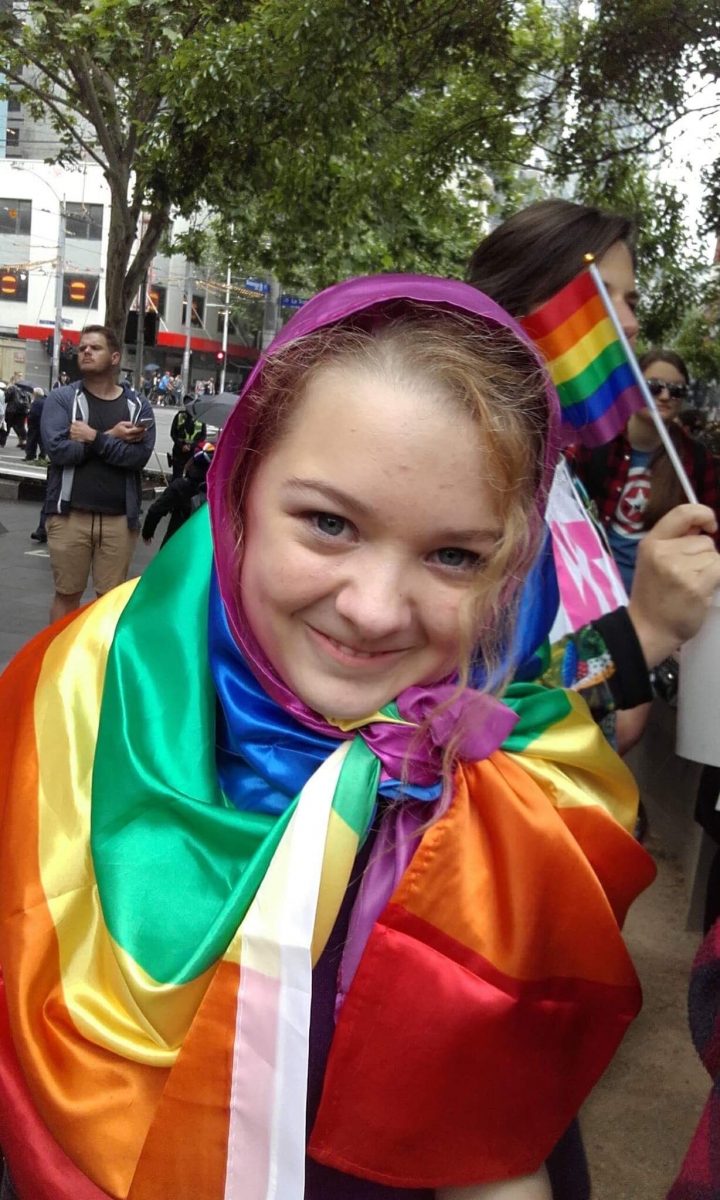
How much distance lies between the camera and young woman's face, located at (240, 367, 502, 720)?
41.3 inches

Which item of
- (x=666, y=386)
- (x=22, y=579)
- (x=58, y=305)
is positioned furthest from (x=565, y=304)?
(x=58, y=305)

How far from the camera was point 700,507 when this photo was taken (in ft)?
4.65

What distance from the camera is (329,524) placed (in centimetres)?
108

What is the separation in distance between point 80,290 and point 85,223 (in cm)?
273

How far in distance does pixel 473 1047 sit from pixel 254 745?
376 millimetres

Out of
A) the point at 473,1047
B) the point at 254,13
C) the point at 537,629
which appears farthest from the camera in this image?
the point at 254,13

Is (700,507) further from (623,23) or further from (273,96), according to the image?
(273,96)

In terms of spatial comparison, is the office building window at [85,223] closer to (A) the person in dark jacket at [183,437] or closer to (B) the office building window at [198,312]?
(B) the office building window at [198,312]

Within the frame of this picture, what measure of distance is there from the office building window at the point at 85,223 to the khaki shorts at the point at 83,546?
41192mm

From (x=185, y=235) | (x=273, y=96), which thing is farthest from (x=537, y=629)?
(x=185, y=235)

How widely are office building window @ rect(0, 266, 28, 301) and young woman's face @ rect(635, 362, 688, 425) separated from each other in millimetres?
45440

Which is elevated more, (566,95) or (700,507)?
(566,95)

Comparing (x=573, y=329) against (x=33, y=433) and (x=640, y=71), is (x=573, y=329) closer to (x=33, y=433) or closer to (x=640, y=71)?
(x=640, y=71)

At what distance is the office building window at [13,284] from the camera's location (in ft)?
146
